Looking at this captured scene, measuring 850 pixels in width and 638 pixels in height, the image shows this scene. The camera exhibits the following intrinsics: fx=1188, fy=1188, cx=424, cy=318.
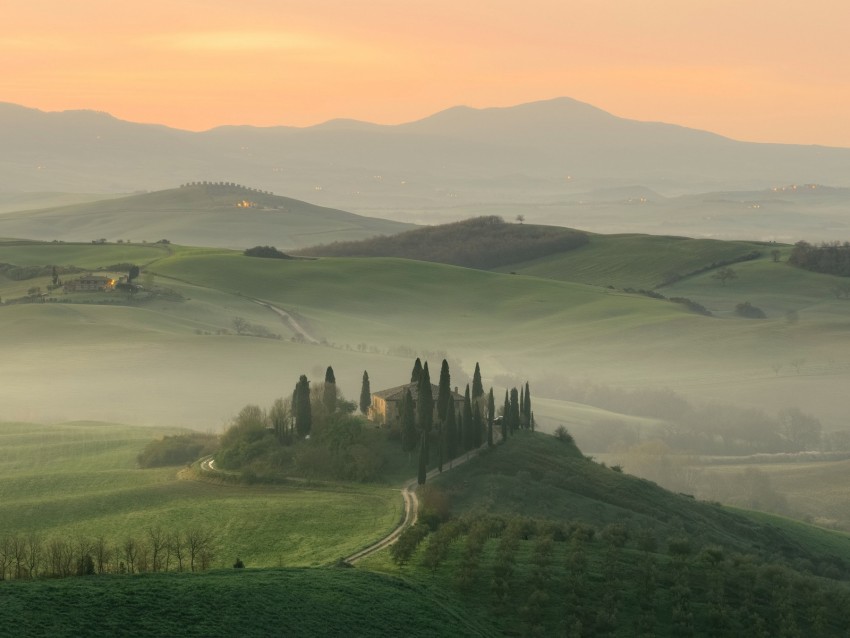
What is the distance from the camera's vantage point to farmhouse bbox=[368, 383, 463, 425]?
95375 mm

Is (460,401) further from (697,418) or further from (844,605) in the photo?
(697,418)

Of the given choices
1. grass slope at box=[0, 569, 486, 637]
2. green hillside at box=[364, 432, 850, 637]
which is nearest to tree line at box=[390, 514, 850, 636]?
green hillside at box=[364, 432, 850, 637]

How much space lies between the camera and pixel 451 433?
89.1 meters

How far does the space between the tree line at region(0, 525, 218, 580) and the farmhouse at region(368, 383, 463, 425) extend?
2955 centimetres

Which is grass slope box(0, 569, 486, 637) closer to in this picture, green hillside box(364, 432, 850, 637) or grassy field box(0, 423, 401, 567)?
green hillside box(364, 432, 850, 637)

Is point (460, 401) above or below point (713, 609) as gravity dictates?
above

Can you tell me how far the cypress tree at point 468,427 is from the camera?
9148 cm

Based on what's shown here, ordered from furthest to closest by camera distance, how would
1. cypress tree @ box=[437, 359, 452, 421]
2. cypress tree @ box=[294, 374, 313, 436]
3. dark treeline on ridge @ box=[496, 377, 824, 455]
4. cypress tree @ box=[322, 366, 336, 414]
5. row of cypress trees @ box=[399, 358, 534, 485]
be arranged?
dark treeline on ridge @ box=[496, 377, 824, 455], cypress tree @ box=[322, 366, 336, 414], cypress tree @ box=[437, 359, 452, 421], cypress tree @ box=[294, 374, 313, 436], row of cypress trees @ box=[399, 358, 534, 485]

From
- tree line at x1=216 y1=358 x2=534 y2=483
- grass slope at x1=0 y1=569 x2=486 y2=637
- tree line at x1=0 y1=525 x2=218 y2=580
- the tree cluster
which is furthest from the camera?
tree line at x1=216 y1=358 x2=534 y2=483

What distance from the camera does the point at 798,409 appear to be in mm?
180750

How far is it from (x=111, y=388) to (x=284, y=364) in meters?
23.6

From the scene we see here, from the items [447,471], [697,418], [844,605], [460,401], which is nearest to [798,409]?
[697,418]

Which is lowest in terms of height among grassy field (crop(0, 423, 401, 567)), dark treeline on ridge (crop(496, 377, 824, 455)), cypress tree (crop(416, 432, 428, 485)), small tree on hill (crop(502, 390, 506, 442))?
dark treeline on ridge (crop(496, 377, 824, 455))

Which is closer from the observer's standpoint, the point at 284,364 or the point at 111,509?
the point at 111,509
